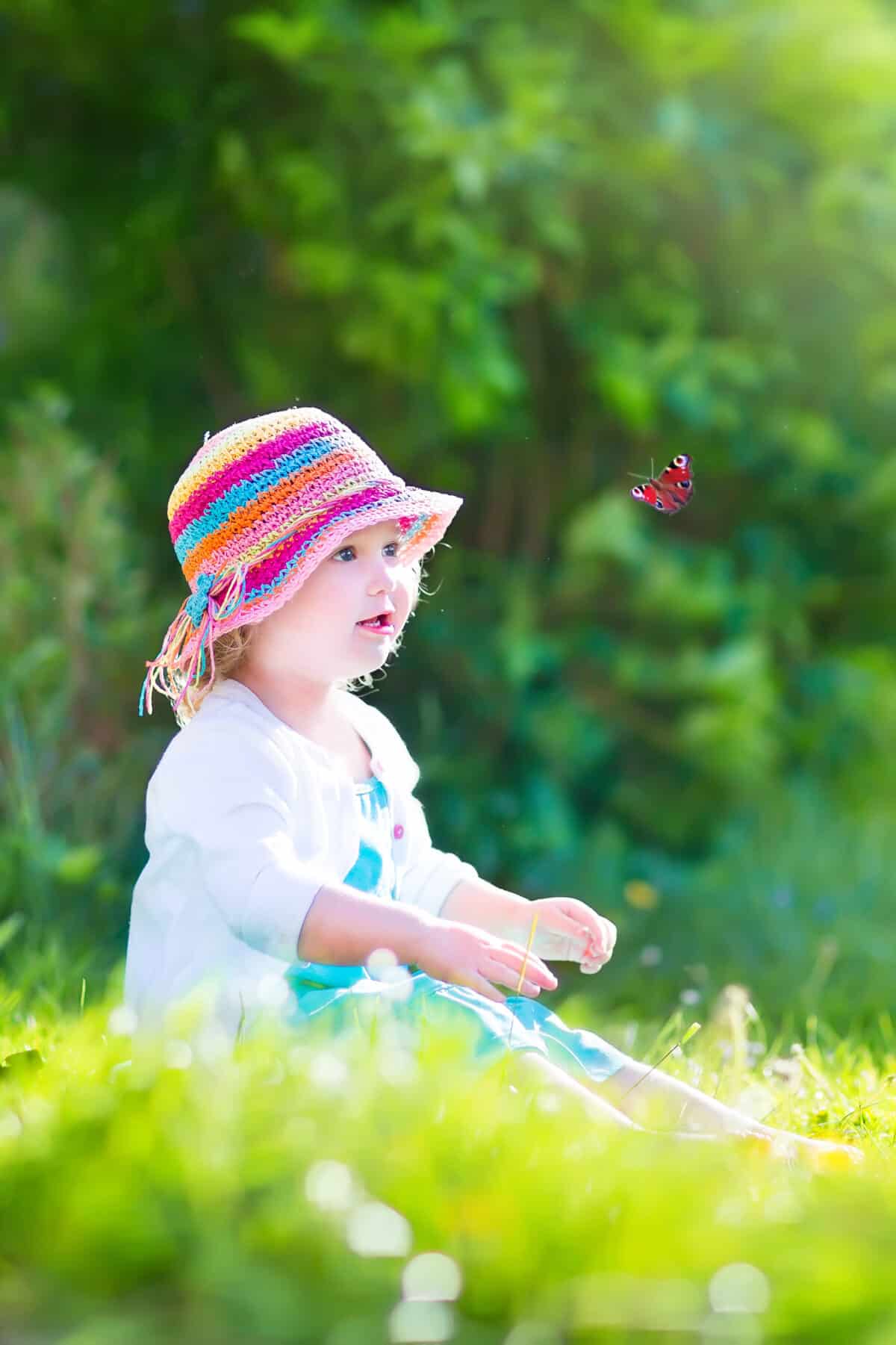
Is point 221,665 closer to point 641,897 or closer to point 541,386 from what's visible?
point 641,897

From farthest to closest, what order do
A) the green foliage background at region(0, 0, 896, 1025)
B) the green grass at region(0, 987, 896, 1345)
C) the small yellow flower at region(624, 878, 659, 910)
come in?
the small yellow flower at region(624, 878, 659, 910) < the green foliage background at region(0, 0, 896, 1025) < the green grass at region(0, 987, 896, 1345)

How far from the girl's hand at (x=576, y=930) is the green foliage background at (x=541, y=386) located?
209 cm

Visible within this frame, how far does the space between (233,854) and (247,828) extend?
0.17 feet

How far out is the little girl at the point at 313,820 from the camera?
7.79 feet

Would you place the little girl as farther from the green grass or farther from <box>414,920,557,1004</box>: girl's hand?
the green grass

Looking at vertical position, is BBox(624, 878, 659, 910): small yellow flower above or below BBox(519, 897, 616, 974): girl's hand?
above

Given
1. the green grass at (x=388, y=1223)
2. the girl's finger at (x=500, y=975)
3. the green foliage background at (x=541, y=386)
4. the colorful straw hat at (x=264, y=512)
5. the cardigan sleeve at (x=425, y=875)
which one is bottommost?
the green grass at (x=388, y=1223)

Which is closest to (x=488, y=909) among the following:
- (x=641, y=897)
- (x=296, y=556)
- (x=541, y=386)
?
(x=296, y=556)

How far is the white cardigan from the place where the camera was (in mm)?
2416

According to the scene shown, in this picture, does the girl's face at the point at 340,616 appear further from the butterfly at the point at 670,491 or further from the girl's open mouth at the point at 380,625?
the butterfly at the point at 670,491

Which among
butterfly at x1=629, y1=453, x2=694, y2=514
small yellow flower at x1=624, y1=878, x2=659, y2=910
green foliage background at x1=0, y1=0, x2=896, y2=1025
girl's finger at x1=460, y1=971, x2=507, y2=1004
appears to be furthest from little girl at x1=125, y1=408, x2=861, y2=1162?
small yellow flower at x1=624, y1=878, x2=659, y2=910

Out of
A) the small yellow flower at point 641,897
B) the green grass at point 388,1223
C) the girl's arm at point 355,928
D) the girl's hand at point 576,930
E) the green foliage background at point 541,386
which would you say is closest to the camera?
the green grass at point 388,1223

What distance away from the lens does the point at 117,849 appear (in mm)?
4891

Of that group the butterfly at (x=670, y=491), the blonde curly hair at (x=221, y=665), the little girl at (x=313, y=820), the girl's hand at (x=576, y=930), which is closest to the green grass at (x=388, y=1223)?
the little girl at (x=313, y=820)
